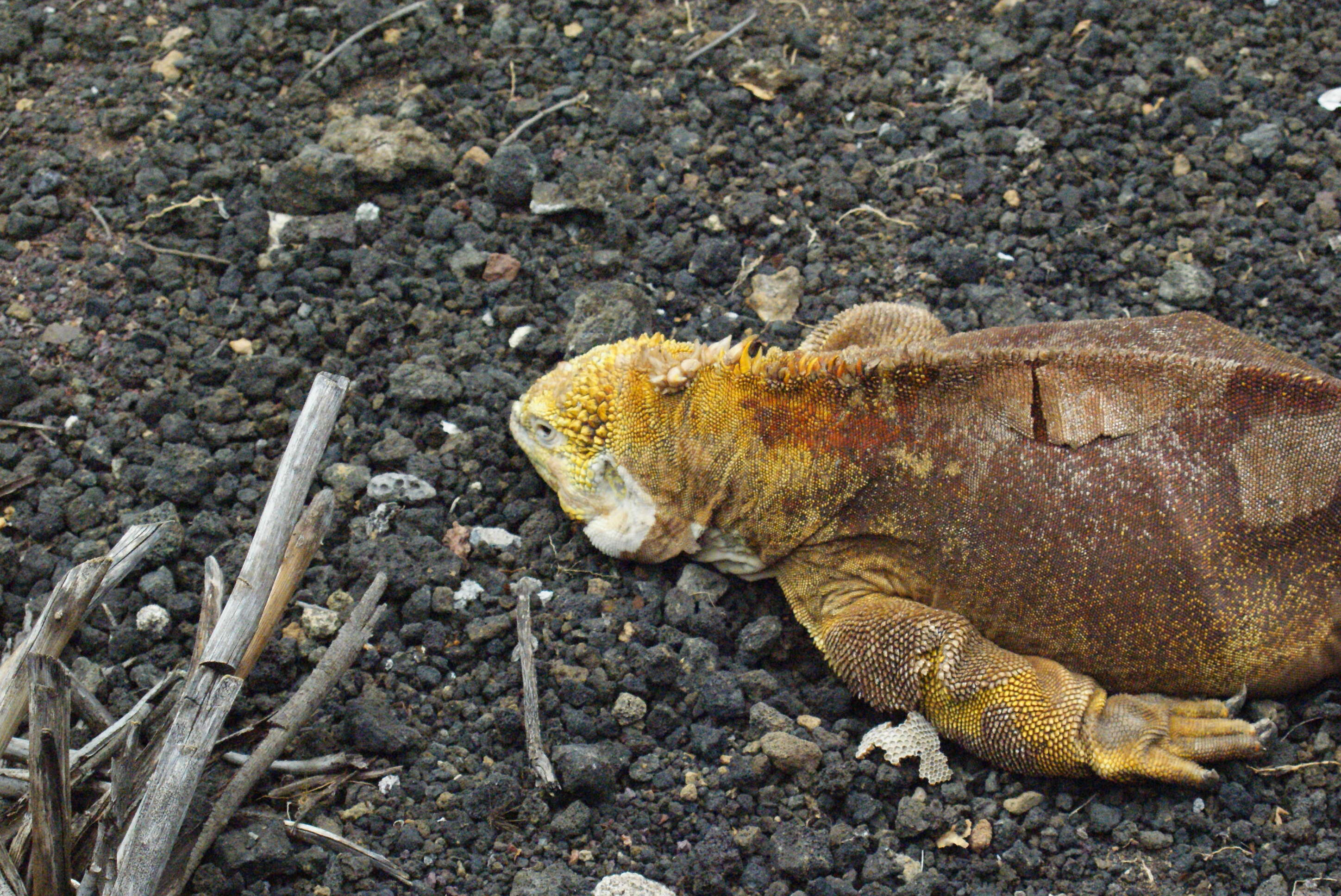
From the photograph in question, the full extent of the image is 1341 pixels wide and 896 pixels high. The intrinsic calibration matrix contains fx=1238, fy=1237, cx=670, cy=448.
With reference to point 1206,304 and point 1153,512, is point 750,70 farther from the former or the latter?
point 1153,512

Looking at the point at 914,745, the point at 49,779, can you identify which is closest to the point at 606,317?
the point at 914,745

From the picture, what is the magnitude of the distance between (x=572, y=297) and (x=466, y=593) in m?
1.63

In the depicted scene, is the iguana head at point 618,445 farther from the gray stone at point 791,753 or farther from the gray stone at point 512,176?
the gray stone at point 512,176

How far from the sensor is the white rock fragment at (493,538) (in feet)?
16.4

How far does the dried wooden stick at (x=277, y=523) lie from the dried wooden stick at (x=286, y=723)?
0.12m

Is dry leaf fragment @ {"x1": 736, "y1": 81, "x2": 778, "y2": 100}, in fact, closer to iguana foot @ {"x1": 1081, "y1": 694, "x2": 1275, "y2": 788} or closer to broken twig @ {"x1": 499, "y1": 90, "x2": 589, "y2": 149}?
broken twig @ {"x1": 499, "y1": 90, "x2": 589, "y2": 149}

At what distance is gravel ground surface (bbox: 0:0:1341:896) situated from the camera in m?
4.11

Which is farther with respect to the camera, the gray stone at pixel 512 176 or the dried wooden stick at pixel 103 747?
the gray stone at pixel 512 176

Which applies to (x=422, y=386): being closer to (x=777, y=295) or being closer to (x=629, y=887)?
(x=777, y=295)

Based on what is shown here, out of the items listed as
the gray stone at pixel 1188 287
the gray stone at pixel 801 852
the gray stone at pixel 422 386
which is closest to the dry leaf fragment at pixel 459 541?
the gray stone at pixel 422 386

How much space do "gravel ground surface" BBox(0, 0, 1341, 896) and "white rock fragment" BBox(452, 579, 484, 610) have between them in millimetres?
12

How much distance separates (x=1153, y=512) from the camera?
4.25 m

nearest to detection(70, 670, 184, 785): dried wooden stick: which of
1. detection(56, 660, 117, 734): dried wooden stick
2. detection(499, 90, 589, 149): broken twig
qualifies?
detection(56, 660, 117, 734): dried wooden stick

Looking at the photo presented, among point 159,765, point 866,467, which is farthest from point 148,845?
point 866,467
